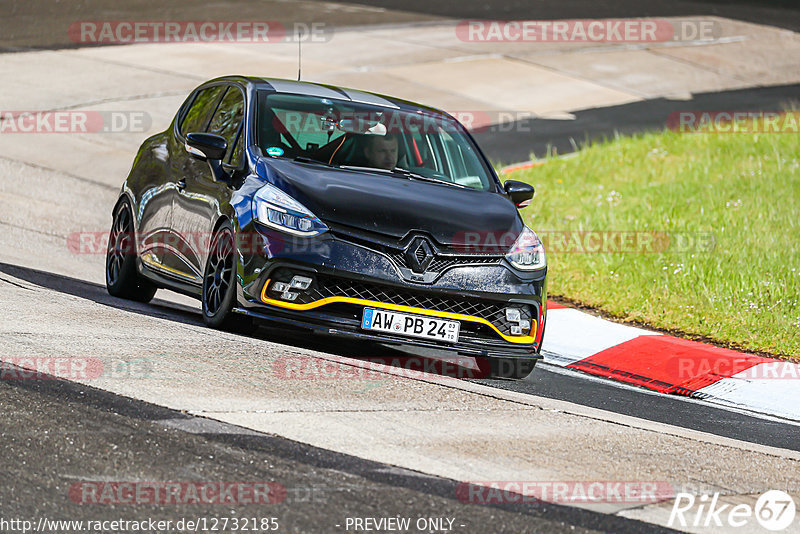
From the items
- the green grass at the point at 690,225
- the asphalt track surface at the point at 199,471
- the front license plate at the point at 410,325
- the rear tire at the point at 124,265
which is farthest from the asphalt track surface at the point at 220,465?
the green grass at the point at 690,225

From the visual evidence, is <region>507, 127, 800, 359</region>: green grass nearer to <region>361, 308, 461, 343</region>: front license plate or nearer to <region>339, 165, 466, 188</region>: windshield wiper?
<region>339, 165, 466, 188</region>: windshield wiper

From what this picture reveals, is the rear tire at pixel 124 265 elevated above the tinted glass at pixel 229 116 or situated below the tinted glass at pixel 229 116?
below

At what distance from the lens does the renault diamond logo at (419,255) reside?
24.7 feet

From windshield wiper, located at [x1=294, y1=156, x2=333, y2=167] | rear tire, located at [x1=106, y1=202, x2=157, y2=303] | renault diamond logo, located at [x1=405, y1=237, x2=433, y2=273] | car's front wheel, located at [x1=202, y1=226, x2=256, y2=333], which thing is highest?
windshield wiper, located at [x1=294, y1=156, x2=333, y2=167]

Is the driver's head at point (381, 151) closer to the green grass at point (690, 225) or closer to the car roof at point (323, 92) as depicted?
the car roof at point (323, 92)

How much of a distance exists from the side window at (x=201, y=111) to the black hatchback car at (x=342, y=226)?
41 millimetres

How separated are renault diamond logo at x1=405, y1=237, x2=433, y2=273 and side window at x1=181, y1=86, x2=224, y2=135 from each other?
8.17ft

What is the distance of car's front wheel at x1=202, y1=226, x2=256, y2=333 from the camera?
7.86m

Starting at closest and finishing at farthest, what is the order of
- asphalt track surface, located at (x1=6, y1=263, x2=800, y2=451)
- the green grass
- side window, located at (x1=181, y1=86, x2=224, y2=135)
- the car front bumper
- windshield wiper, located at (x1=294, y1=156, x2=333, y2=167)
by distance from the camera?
the car front bumper → asphalt track surface, located at (x1=6, y1=263, x2=800, y2=451) → windshield wiper, located at (x1=294, y1=156, x2=333, y2=167) → side window, located at (x1=181, y1=86, x2=224, y2=135) → the green grass

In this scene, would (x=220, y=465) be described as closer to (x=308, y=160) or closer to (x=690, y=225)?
(x=308, y=160)

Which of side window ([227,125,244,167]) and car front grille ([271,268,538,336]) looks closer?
car front grille ([271,268,538,336])

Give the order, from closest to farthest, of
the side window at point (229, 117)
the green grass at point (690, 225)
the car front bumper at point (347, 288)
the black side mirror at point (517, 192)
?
the car front bumper at point (347, 288), the side window at point (229, 117), the black side mirror at point (517, 192), the green grass at point (690, 225)

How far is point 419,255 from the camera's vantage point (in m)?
7.57

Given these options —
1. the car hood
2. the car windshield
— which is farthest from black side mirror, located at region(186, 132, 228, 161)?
the car hood
